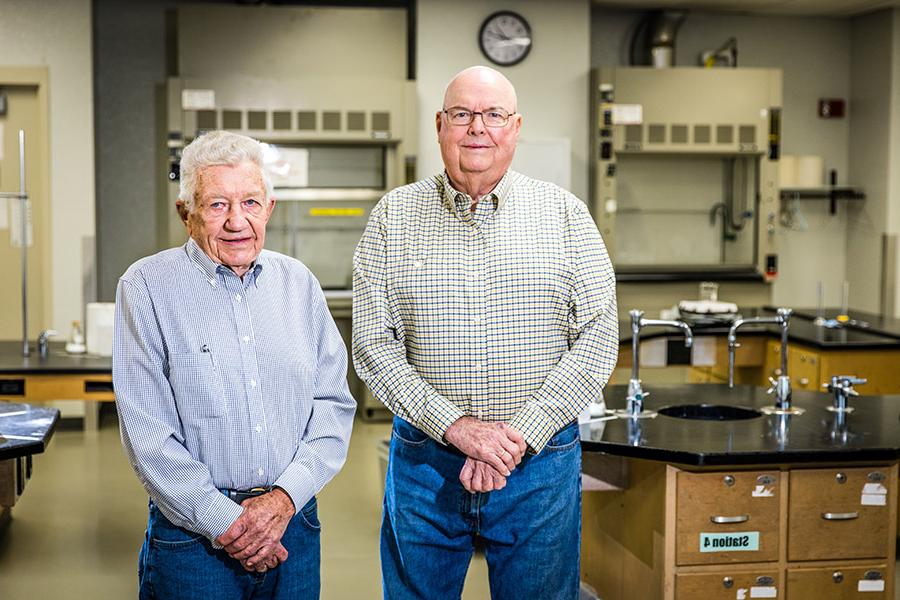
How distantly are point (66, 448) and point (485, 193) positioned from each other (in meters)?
4.63

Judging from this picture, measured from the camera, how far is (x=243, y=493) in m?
1.97

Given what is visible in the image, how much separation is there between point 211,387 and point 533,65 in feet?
18.9

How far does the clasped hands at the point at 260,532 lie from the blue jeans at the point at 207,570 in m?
0.03

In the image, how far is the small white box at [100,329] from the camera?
5051 mm

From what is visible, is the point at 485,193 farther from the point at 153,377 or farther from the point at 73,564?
the point at 73,564

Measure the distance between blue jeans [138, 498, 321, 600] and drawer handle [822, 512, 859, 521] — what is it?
1613mm

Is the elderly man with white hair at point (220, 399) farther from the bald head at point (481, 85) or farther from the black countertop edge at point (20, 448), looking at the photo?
the black countertop edge at point (20, 448)

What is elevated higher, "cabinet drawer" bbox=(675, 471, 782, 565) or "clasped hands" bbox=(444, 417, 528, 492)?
"clasped hands" bbox=(444, 417, 528, 492)

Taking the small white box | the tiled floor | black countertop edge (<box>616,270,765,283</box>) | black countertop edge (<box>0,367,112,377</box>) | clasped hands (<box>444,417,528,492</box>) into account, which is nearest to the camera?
clasped hands (<box>444,417,528,492</box>)

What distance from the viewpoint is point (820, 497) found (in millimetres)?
2967

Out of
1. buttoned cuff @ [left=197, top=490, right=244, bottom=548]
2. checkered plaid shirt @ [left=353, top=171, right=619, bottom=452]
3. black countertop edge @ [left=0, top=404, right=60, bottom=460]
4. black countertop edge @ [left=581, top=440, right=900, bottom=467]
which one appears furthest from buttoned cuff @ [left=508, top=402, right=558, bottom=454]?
black countertop edge @ [left=0, top=404, right=60, bottom=460]

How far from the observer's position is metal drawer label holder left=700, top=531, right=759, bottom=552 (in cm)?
294

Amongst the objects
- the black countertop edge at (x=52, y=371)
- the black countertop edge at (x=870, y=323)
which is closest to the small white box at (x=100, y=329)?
the black countertop edge at (x=52, y=371)

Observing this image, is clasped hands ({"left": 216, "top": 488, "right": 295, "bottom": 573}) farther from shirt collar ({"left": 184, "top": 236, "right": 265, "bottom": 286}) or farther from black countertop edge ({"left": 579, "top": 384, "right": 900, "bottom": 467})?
black countertop edge ({"left": 579, "top": 384, "right": 900, "bottom": 467})
